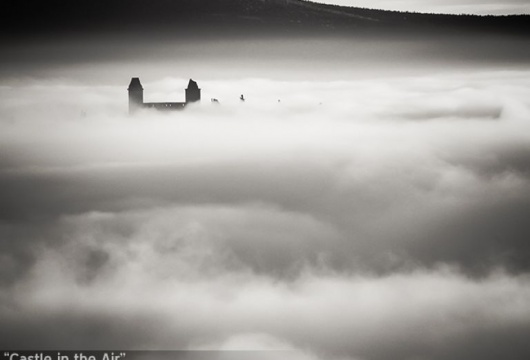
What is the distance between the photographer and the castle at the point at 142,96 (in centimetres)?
16838

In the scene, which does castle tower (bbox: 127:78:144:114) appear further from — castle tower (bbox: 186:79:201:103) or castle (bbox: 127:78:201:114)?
castle tower (bbox: 186:79:201:103)

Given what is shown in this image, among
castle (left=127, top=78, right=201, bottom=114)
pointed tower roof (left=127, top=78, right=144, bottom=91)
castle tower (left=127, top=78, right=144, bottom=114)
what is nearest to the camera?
castle (left=127, top=78, right=201, bottom=114)

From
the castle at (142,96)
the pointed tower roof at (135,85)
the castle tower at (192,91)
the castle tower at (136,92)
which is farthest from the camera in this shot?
the castle tower at (136,92)

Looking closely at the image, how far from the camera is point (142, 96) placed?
17562cm

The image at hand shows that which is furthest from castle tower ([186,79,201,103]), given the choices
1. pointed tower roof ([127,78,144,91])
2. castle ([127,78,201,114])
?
pointed tower roof ([127,78,144,91])

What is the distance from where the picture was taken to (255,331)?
6255 inches

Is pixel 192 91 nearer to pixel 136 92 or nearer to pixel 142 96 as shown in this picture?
pixel 136 92

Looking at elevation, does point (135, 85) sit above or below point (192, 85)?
above

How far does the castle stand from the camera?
16838 cm

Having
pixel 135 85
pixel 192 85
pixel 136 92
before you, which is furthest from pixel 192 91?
pixel 136 92

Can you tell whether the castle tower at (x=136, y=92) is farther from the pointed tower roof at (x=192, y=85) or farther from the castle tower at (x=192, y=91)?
the pointed tower roof at (x=192, y=85)

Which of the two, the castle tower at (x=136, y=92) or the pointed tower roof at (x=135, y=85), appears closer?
the pointed tower roof at (x=135, y=85)

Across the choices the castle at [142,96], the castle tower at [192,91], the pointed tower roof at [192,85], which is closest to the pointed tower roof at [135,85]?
the castle at [142,96]

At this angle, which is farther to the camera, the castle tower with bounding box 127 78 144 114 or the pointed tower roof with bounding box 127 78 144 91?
the castle tower with bounding box 127 78 144 114
